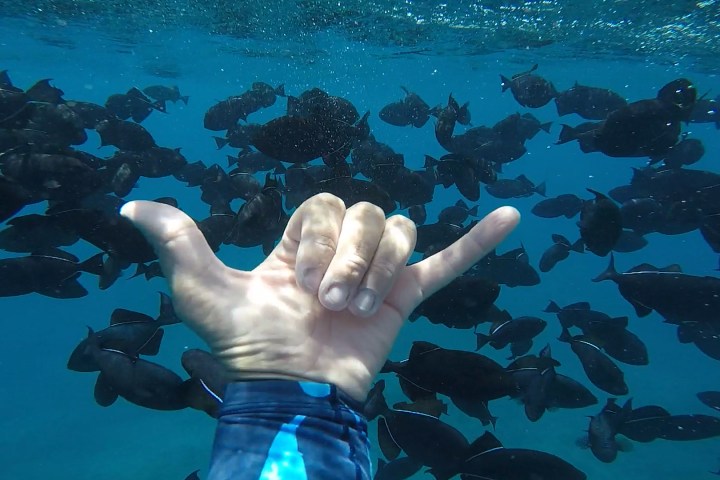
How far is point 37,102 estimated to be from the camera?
6320mm

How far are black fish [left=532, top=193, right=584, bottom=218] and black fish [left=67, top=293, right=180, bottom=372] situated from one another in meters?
7.19

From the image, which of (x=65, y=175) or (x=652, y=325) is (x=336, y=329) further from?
(x=652, y=325)

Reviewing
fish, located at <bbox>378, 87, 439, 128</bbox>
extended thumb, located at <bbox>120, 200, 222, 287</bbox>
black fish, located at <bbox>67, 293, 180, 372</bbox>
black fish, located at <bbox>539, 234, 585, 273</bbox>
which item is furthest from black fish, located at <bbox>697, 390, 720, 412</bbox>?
extended thumb, located at <bbox>120, 200, 222, 287</bbox>

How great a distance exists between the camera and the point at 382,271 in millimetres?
2336

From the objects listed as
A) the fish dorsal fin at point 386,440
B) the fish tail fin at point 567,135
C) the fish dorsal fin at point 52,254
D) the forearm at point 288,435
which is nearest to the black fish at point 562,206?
the fish tail fin at point 567,135

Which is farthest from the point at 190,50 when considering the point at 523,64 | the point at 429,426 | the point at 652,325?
the point at 652,325

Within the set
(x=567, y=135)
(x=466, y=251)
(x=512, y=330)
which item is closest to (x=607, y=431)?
(x=512, y=330)

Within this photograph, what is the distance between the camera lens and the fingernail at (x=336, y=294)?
7.15 feet

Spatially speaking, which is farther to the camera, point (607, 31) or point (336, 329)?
point (607, 31)

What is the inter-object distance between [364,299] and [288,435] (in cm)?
74

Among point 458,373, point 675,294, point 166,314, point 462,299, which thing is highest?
point 675,294

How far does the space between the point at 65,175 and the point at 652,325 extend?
41515mm

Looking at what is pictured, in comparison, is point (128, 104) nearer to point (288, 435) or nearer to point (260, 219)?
point (260, 219)

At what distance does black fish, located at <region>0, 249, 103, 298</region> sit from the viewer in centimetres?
451
